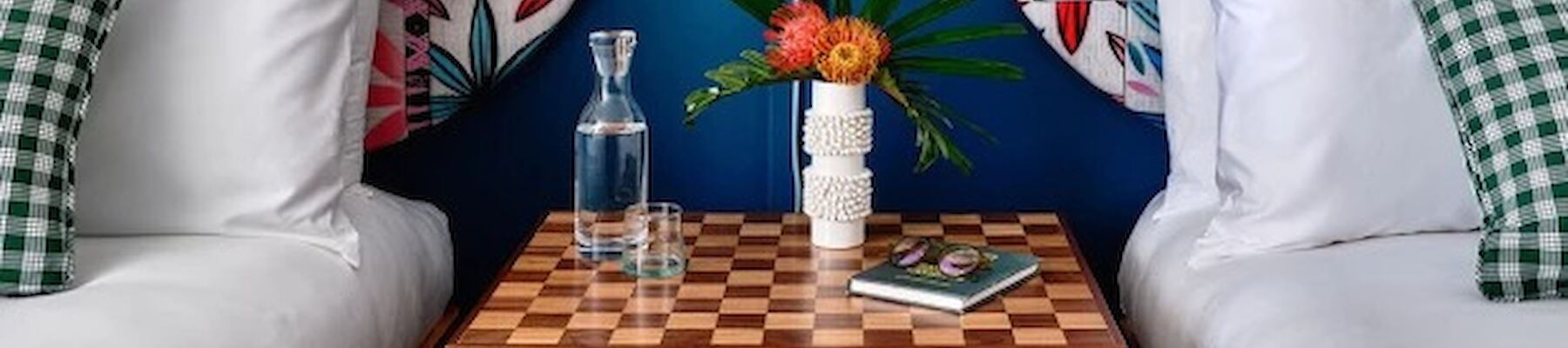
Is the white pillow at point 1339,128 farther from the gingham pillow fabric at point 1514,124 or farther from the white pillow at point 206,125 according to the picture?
the white pillow at point 206,125

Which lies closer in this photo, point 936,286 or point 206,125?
point 936,286

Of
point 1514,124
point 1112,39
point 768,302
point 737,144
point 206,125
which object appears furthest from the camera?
point 737,144

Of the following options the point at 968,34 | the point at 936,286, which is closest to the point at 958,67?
the point at 968,34

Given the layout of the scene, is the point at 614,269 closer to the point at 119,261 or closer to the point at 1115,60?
the point at 119,261

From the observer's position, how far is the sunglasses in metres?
1.79

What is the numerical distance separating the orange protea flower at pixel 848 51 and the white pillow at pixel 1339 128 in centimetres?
33

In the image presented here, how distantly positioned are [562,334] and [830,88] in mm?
375

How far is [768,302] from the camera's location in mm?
1767

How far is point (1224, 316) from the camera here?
1.73 m

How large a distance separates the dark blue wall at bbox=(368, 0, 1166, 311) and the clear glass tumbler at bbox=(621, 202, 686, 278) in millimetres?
379

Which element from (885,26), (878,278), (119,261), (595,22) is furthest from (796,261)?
(119,261)

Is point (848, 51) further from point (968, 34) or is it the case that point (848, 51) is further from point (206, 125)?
point (206, 125)

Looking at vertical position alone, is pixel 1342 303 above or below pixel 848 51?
below

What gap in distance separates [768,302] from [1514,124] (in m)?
0.63
